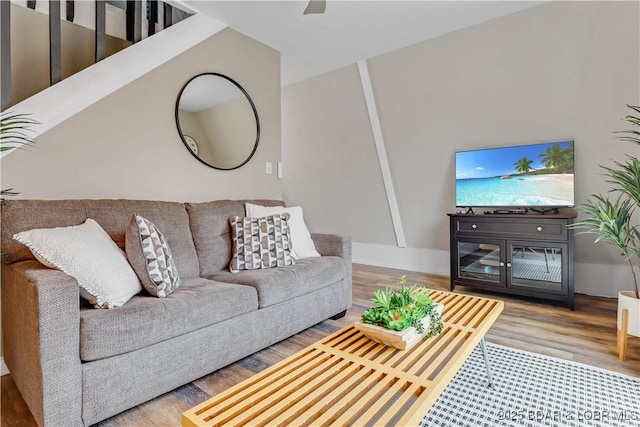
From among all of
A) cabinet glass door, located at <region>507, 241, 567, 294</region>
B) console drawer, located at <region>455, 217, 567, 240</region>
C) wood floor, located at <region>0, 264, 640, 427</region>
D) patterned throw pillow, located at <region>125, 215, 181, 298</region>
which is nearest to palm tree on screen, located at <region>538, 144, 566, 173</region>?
console drawer, located at <region>455, 217, 567, 240</region>

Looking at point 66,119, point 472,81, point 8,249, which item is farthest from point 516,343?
point 66,119

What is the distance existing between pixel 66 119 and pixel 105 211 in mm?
685

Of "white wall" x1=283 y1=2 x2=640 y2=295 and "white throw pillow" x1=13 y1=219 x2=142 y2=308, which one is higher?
"white wall" x1=283 y1=2 x2=640 y2=295

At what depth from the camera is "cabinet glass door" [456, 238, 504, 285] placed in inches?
120

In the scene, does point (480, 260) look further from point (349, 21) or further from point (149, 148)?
point (149, 148)

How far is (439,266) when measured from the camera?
3975 mm

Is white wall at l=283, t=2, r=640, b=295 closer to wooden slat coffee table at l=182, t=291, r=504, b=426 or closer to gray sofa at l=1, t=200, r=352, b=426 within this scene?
gray sofa at l=1, t=200, r=352, b=426

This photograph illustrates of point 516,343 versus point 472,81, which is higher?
point 472,81

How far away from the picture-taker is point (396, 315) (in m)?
1.29

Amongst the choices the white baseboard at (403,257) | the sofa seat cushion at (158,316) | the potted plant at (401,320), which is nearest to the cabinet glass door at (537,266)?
the white baseboard at (403,257)

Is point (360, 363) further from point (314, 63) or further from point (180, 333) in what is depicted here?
point (314, 63)

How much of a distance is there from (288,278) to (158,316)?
807 mm

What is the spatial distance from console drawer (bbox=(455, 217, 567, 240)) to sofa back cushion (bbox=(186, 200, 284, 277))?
87.3 inches

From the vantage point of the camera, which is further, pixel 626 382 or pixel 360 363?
pixel 626 382
